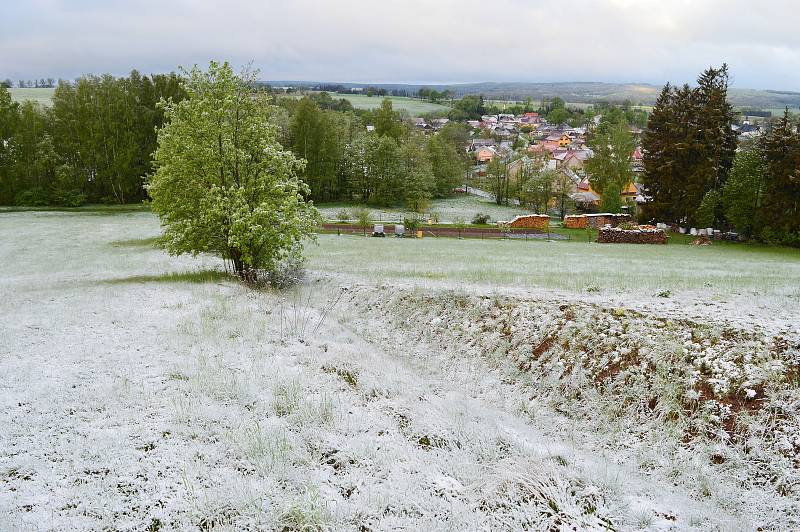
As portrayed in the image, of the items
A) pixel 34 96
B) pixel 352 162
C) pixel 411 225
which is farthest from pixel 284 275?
pixel 34 96

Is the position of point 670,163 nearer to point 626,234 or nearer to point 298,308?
point 626,234

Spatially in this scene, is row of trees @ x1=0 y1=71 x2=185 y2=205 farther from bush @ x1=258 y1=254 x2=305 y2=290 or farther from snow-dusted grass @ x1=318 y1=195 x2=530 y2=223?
bush @ x1=258 y1=254 x2=305 y2=290

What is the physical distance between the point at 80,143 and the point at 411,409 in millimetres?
68630

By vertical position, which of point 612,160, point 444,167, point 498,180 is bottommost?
point 498,180

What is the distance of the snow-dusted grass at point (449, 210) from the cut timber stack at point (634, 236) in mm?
21537

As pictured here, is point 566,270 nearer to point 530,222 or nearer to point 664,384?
point 664,384

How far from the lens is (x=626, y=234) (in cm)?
4784

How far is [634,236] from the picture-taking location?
4775 centimetres

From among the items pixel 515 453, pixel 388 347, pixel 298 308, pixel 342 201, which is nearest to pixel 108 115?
pixel 342 201

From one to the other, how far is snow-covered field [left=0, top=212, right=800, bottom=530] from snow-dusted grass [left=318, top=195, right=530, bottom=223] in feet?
145

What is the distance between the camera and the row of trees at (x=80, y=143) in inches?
2350

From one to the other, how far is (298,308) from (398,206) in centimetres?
6623

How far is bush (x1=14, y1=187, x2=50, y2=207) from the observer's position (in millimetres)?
59781

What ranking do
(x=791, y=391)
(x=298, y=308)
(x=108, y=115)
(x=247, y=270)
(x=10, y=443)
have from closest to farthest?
(x=10, y=443) → (x=791, y=391) → (x=298, y=308) → (x=247, y=270) → (x=108, y=115)
